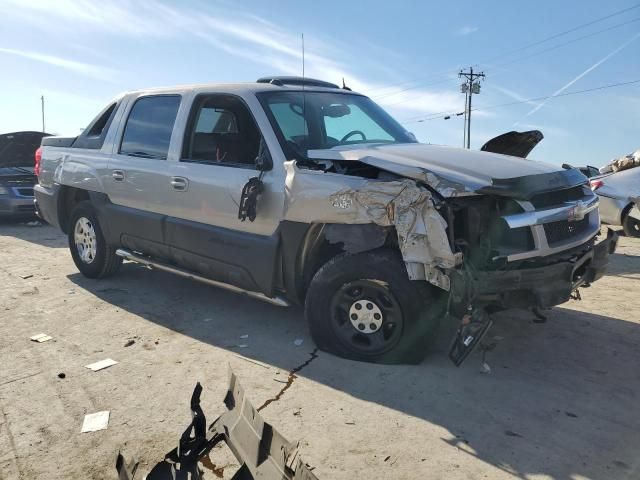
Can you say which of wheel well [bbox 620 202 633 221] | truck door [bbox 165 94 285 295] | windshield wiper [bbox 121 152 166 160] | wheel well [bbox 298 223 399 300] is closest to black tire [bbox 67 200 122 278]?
windshield wiper [bbox 121 152 166 160]

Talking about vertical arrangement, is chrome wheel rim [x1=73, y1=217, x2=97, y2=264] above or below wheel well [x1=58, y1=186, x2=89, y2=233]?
below

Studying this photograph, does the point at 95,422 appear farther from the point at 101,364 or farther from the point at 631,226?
the point at 631,226

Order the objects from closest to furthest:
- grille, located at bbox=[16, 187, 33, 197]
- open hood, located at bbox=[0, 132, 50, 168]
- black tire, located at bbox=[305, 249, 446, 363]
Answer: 1. black tire, located at bbox=[305, 249, 446, 363]
2. grille, located at bbox=[16, 187, 33, 197]
3. open hood, located at bbox=[0, 132, 50, 168]

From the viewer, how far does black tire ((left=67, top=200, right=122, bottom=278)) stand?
5.89 m

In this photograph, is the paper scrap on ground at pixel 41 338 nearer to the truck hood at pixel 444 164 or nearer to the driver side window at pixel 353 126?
the truck hood at pixel 444 164

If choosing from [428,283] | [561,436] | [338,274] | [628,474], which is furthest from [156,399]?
[628,474]

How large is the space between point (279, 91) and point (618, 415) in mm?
3403

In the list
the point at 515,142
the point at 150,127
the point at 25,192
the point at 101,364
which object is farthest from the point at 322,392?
the point at 25,192

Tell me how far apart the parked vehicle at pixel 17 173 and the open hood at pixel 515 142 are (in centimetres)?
839

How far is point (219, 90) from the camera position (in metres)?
4.73

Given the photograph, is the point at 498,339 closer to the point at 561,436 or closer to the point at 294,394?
the point at 561,436

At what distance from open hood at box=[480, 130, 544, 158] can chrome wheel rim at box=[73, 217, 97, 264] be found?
168 inches

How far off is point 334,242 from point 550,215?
1.45 meters

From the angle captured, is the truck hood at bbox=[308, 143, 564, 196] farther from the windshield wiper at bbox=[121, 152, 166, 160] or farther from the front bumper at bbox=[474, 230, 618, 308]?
the windshield wiper at bbox=[121, 152, 166, 160]
